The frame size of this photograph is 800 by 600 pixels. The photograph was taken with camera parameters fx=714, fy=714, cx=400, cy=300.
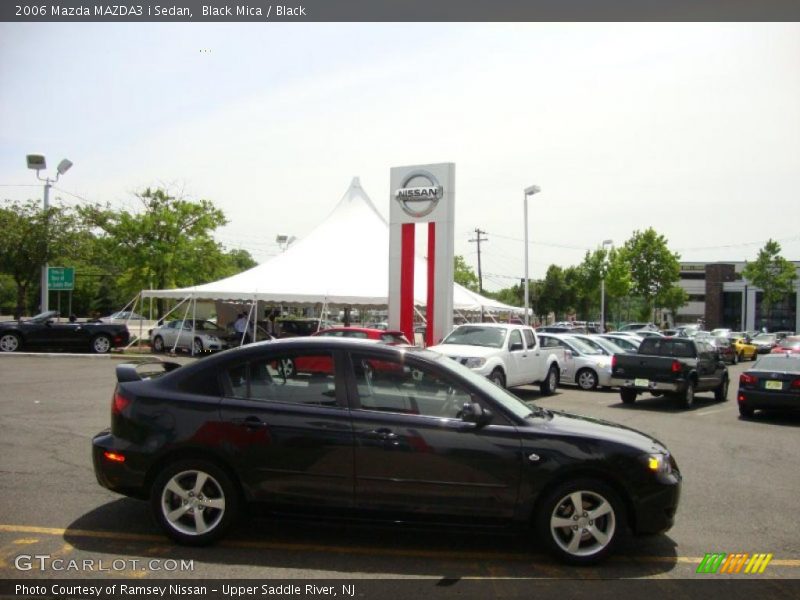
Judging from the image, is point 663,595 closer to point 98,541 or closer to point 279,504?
point 279,504

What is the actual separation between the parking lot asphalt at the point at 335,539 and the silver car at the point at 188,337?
17055 mm

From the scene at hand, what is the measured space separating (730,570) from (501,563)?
1.67 meters

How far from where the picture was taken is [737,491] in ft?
24.9

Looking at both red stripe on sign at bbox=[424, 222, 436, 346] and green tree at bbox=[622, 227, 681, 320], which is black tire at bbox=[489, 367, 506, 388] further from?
green tree at bbox=[622, 227, 681, 320]

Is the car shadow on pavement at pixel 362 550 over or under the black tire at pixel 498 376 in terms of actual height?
under

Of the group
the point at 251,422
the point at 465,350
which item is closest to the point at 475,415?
the point at 251,422

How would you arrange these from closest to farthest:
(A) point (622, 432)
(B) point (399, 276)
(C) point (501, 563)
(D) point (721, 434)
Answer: (C) point (501, 563) < (A) point (622, 432) < (D) point (721, 434) < (B) point (399, 276)

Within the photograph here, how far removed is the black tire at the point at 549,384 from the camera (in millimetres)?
17734

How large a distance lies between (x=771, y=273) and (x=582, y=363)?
4998cm

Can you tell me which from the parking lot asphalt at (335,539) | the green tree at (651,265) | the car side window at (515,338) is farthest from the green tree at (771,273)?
the parking lot asphalt at (335,539)

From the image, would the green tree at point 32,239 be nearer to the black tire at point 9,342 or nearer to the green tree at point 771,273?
the black tire at point 9,342

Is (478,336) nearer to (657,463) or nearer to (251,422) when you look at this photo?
(657,463)

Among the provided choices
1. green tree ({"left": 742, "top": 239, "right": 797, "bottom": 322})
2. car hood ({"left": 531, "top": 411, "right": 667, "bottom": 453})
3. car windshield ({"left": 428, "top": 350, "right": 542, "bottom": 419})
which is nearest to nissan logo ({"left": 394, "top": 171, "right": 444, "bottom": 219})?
car windshield ({"left": 428, "top": 350, "right": 542, "bottom": 419})

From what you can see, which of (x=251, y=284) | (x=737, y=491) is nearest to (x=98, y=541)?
(x=737, y=491)
